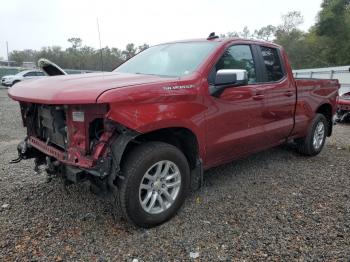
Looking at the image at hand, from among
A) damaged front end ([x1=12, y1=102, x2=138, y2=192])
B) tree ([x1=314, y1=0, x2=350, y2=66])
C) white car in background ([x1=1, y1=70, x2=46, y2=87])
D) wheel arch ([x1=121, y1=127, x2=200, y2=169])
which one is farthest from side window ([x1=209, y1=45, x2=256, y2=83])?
tree ([x1=314, y1=0, x2=350, y2=66])

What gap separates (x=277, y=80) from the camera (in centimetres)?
467

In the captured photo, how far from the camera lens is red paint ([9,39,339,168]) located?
2.78m

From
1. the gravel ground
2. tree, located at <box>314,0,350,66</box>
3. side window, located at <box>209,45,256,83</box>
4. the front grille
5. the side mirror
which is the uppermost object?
tree, located at <box>314,0,350,66</box>

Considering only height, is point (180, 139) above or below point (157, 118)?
below

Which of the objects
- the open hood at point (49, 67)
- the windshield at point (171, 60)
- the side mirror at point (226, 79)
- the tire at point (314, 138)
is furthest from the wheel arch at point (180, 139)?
the tire at point (314, 138)

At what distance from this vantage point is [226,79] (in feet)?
11.4

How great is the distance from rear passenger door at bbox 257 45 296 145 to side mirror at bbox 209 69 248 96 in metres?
0.94

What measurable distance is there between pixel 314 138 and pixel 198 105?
10.8ft

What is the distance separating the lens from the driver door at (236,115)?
12.0 ft

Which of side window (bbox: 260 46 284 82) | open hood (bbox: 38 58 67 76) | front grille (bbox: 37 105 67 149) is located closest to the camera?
front grille (bbox: 37 105 67 149)

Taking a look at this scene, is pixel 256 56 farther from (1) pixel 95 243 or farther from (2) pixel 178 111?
(1) pixel 95 243

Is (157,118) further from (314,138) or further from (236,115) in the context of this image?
(314,138)

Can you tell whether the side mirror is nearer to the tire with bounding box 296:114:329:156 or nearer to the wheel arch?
the wheel arch

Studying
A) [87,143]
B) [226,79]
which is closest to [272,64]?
[226,79]
